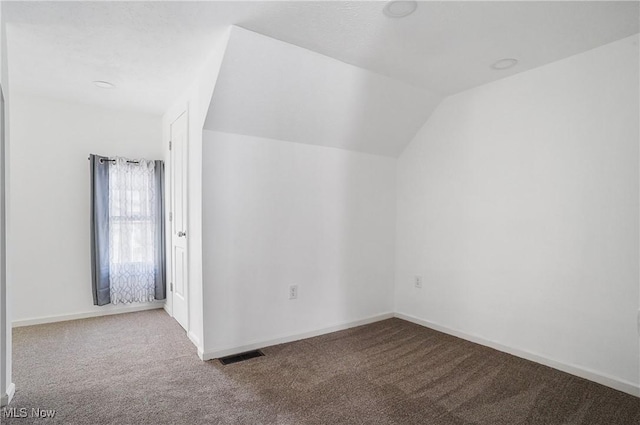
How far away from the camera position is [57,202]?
3496 mm

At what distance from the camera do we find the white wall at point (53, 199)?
333 cm

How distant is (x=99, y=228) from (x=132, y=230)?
0.32m

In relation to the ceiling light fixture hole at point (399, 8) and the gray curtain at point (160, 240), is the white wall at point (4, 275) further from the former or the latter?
the ceiling light fixture hole at point (399, 8)

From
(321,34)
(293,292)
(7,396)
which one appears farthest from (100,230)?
(321,34)

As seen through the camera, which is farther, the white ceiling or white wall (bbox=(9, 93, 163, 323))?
white wall (bbox=(9, 93, 163, 323))

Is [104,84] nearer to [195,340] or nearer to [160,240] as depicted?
[160,240]

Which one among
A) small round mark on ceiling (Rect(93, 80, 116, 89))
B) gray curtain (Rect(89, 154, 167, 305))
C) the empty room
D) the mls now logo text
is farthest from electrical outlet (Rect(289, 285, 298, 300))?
small round mark on ceiling (Rect(93, 80, 116, 89))

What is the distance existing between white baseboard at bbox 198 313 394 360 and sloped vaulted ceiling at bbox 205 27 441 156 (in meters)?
1.68

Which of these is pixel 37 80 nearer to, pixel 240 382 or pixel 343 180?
pixel 343 180

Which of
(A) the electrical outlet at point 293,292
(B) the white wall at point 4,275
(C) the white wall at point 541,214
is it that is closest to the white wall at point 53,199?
(B) the white wall at point 4,275

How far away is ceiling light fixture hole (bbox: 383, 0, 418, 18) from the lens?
1.85 metres

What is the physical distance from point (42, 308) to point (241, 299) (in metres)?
2.22

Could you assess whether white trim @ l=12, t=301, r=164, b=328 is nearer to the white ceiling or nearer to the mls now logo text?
the mls now logo text

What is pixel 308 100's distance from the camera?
2766mm
